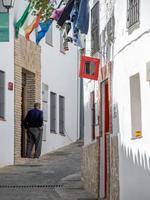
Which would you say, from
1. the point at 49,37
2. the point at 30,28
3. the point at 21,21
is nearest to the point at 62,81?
the point at 49,37

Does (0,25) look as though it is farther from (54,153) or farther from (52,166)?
(54,153)

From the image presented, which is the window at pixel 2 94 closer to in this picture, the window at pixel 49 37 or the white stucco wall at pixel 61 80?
the white stucco wall at pixel 61 80

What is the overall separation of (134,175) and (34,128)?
12.2m

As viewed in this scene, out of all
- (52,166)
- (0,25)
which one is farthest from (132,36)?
(52,166)

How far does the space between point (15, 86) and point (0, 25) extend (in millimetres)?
3655

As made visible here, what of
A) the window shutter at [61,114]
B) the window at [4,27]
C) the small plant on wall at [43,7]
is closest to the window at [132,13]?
the small plant on wall at [43,7]

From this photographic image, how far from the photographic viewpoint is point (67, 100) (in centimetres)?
3150

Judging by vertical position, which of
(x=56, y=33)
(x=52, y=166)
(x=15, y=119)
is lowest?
(x=52, y=166)

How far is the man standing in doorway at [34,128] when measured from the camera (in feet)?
83.3

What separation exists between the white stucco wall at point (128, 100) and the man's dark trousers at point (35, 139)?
10609mm

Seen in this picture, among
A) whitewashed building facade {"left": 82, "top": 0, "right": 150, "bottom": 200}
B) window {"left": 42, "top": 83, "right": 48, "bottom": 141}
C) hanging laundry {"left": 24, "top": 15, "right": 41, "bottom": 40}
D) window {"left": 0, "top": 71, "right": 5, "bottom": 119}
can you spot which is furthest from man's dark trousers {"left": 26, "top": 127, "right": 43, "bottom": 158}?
whitewashed building facade {"left": 82, "top": 0, "right": 150, "bottom": 200}

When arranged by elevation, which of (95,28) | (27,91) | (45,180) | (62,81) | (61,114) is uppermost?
(62,81)

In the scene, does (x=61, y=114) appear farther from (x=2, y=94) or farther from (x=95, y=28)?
(x=95, y=28)

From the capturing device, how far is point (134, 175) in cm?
1358
